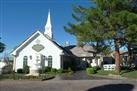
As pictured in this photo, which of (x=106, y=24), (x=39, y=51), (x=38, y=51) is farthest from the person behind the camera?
(x=39, y=51)

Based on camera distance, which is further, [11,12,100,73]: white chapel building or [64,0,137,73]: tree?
[11,12,100,73]: white chapel building

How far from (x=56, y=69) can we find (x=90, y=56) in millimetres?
14619

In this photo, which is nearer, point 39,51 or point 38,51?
point 38,51

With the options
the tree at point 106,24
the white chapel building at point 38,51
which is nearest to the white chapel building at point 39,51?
the white chapel building at point 38,51

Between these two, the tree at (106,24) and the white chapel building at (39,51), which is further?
the white chapel building at (39,51)

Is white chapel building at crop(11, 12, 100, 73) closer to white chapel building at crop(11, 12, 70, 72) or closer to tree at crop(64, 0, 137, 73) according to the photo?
white chapel building at crop(11, 12, 70, 72)

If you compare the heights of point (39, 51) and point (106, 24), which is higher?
point (106, 24)

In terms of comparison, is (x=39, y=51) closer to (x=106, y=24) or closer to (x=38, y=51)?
(x=38, y=51)

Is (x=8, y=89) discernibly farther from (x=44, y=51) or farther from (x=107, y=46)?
(x=44, y=51)

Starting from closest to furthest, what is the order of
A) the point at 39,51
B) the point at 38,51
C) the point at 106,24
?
the point at 106,24 → the point at 38,51 → the point at 39,51

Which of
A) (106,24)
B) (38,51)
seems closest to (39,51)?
(38,51)

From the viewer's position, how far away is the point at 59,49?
4616cm

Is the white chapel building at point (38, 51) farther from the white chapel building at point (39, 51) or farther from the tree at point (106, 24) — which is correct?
the tree at point (106, 24)

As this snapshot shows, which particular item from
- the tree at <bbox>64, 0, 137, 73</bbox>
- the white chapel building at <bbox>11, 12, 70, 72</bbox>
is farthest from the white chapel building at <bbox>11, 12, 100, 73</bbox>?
the tree at <bbox>64, 0, 137, 73</bbox>
